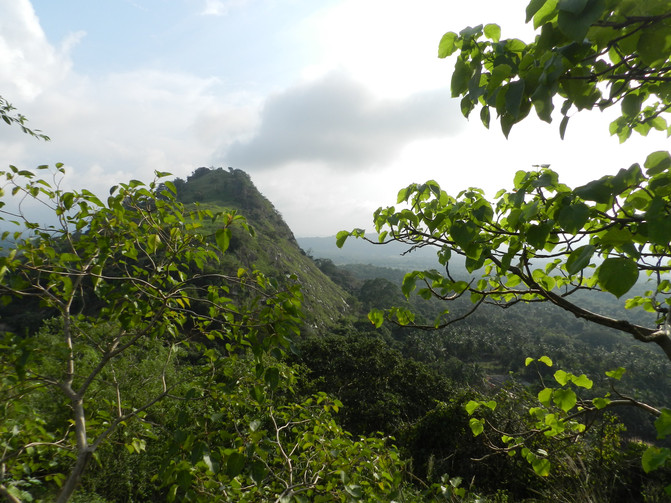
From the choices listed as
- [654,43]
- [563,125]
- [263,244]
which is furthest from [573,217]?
[263,244]

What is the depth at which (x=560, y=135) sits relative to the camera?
105 cm

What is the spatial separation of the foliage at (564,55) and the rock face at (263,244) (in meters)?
28.2

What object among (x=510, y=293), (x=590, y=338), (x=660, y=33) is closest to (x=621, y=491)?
(x=510, y=293)

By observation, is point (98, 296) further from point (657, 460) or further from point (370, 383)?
point (370, 383)

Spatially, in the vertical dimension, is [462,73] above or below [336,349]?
above

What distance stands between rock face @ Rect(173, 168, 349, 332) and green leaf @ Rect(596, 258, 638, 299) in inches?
1116

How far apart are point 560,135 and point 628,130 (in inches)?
56.6

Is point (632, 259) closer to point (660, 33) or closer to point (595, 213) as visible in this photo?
point (595, 213)

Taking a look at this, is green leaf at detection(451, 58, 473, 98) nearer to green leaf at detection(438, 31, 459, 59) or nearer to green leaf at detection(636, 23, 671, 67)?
green leaf at detection(438, 31, 459, 59)

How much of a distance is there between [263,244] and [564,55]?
65327 mm

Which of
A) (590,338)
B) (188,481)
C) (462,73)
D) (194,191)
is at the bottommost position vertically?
(590,338)

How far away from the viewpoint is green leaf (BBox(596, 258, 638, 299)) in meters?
0.92

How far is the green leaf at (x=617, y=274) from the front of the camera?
0.92 metres

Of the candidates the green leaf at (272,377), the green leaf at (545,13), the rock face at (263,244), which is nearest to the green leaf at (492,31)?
the green leaf at (545,13)
